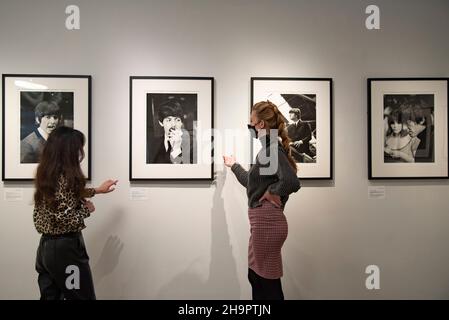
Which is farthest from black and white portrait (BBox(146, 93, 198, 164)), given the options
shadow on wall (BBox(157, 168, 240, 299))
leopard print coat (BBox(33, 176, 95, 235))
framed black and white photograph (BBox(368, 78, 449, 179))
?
framed black and white photograph (BBox(368, 78, 449, 179))

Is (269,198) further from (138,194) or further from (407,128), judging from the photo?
(407,128)

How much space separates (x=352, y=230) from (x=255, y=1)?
1.77 metres

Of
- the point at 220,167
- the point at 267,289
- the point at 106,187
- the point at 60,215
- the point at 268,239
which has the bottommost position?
the point at 267,289

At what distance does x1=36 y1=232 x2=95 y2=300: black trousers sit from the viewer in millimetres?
1527

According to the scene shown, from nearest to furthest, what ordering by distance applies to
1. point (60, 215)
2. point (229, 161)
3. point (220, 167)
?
point (60, 215) < point (229, 161) < point (220, 167)

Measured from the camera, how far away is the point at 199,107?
6.63ft

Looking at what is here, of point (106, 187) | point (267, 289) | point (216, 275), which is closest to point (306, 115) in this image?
point (267, 289)

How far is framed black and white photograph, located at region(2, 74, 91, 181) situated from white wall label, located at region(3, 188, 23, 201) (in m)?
0.09

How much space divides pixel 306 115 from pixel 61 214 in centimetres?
163

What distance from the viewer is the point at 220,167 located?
2061 mm

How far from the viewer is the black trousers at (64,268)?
5.01 feet

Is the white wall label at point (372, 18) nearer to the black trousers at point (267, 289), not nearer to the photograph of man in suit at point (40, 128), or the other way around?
the black trousers at point (267, 289)

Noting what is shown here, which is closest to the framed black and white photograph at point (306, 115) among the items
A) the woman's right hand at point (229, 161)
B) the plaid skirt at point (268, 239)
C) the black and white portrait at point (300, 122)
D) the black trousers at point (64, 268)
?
the black and white portrait at point (300, 122)
